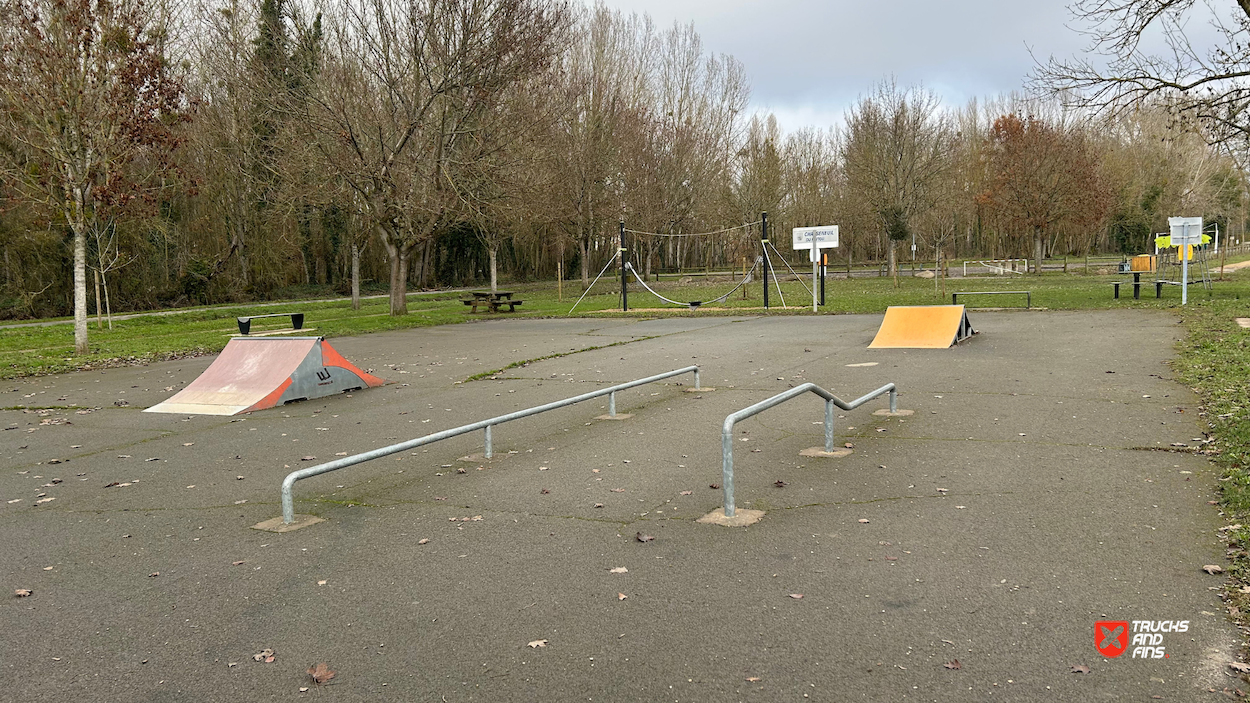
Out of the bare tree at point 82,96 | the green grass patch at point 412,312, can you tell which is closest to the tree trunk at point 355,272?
the green grass patch at point 412,312

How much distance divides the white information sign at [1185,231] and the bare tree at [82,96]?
24375 mm

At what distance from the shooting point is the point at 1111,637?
12.3ft

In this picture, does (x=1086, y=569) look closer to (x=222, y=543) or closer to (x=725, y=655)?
(x=725, y=655)

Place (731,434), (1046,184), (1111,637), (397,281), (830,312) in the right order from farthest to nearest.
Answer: (1046,184) < (397,281) < (830,312) < (731,434) < (1111,637)

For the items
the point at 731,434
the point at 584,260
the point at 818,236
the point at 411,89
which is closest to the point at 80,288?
the point at 411,89

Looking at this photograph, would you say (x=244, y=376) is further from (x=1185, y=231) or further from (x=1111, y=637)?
(x=1185, y=231)

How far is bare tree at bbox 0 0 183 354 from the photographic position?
16.9 metres

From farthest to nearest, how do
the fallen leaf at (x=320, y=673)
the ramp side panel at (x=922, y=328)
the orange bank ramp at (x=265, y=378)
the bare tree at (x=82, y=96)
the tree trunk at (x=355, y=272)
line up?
the tree trunk at (x=355, y=272), the bare tree at (x=82, y=96), the ramp side panel at (x=922, y=328), the orange bank ramp at (x=265, y=378), the fallen leaf at (x=320, y=673)

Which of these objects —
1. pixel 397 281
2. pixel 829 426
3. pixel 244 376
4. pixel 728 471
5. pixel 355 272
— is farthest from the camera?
pixel 355 272

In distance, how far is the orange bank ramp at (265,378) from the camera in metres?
10.8

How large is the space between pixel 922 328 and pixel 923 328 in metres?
0.02

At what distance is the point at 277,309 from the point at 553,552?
96.4ft

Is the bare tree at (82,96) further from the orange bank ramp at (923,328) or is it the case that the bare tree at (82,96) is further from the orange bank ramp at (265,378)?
the orange bank ramp at (923,328)

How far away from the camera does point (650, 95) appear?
50594 mm
